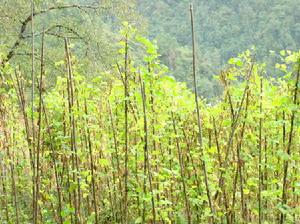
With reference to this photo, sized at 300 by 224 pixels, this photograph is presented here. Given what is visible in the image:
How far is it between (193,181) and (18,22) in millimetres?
8941

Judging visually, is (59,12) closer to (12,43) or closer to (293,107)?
(12,43)

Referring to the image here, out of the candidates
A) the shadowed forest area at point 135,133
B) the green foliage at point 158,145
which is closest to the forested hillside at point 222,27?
the shadowed forest area at point 135,133

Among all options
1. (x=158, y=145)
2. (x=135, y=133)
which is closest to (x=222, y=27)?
(x=158, y=145)

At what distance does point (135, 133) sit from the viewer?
3.85 meters

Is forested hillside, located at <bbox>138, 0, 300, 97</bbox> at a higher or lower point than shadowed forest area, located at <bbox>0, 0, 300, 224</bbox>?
higher

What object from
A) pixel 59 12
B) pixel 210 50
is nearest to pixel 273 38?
pixel 210 50

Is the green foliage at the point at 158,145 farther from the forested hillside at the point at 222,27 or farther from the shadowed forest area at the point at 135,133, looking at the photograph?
the forested hillside at the point at 222,27

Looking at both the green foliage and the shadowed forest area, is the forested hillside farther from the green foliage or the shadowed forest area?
the green foliage

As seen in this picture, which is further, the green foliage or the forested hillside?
the forested hillside

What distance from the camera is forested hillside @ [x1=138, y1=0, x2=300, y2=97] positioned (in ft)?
194

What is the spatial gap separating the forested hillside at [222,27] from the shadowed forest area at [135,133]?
1909 inches

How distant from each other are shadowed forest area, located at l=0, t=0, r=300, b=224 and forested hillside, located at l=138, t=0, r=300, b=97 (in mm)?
48501

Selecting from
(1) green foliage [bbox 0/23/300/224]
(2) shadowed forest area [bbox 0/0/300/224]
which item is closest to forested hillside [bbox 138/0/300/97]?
(2) shadowed forest area [bbox 0/0/300/224]

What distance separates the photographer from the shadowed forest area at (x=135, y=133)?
3.05m
